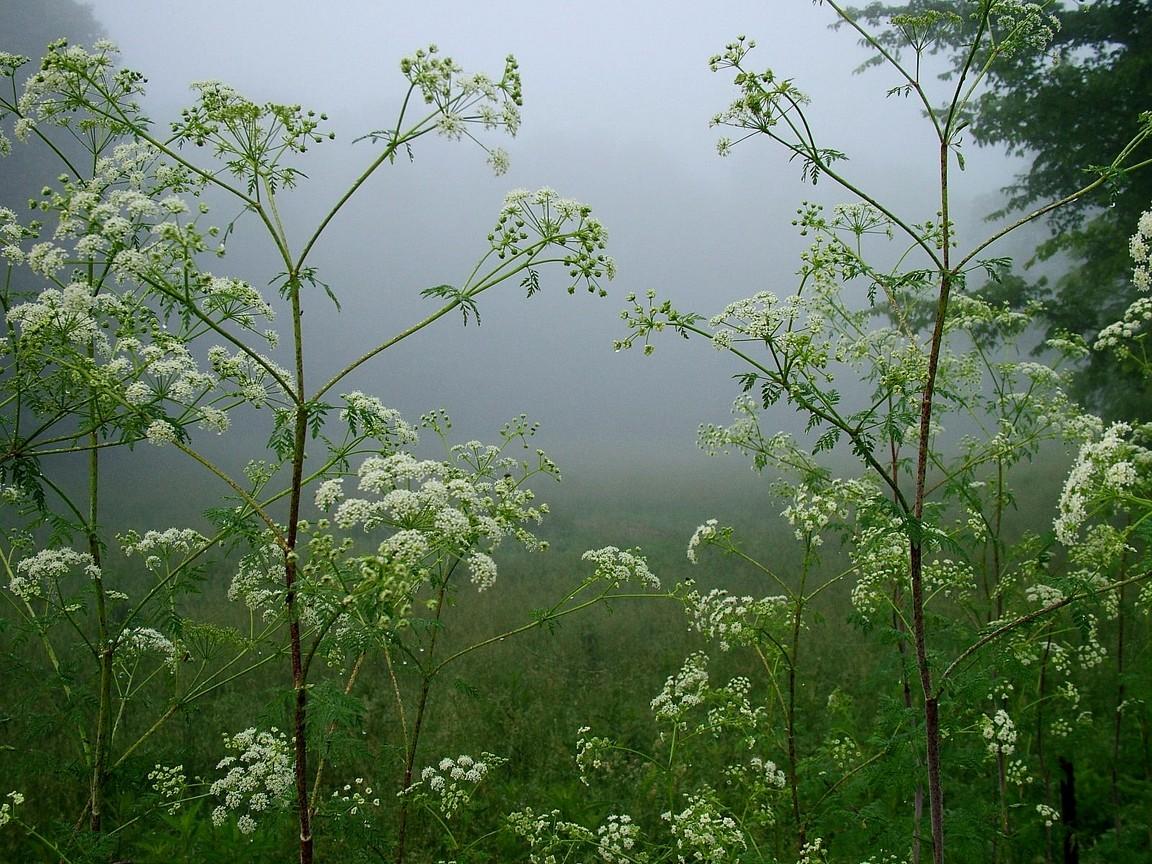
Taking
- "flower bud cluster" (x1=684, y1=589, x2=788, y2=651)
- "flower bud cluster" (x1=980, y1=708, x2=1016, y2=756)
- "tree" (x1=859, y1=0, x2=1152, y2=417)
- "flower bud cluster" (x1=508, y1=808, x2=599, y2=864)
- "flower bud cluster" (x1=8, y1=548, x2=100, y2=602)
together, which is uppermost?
"tree" (x1=859, y1=0, x2=1152, y2=417)

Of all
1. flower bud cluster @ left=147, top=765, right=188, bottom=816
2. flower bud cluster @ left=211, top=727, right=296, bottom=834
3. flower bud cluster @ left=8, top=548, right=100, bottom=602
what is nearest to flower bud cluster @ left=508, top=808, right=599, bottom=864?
flower bud cluster @ left=211, top=727, right=296, bottom=834

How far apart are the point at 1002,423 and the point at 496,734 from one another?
5.80 metres

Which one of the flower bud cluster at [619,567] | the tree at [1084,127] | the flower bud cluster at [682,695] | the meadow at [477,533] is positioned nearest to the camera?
the meadow at [477,533]

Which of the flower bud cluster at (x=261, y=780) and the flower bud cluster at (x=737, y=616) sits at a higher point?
the flower bud cluster at (x=737, y=616)

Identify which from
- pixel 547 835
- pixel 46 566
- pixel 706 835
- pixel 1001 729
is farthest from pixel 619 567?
pixel 46 566

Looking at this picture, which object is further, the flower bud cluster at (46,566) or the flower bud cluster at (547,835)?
the flower bud cluster at (46,566)

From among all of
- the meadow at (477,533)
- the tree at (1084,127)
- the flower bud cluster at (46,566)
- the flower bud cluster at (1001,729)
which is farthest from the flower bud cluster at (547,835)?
the tree at (1084,127)

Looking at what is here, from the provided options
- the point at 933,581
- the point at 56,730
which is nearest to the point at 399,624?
the point at 933,581

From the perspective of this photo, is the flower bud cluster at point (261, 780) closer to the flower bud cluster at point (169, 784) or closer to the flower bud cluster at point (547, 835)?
the flower bud cluster at point (169, 784)

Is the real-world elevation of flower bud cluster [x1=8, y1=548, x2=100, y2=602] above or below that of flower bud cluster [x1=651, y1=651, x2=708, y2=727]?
above

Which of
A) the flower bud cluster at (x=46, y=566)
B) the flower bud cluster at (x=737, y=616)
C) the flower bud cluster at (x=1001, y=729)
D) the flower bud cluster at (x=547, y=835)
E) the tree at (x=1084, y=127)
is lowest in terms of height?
the flower bud cluster at (x=547, y=835)

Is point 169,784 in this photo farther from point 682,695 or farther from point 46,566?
point 682,695

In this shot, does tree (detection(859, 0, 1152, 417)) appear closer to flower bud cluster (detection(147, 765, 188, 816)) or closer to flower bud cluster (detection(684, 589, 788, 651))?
flower bud cluster (detection(684, 589, 788, 651))

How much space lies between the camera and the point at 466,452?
3.84 metres
